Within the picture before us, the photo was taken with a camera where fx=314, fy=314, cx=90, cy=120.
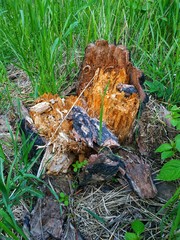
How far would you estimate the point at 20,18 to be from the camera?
7.63 feet

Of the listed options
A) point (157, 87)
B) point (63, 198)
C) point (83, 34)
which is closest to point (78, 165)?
point (63, 198)

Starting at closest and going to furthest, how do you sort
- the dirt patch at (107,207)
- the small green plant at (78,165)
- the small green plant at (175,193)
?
the small green plant at (175,193) < the dirt patch at (107,207) < the small green plant at (78,165)

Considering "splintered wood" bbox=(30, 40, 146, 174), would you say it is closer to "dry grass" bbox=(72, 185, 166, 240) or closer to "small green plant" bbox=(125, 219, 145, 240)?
"dry grass" bbox=(72, 185, 166, 240)

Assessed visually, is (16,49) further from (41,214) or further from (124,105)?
(41,214)

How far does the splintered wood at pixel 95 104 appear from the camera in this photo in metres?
1.62

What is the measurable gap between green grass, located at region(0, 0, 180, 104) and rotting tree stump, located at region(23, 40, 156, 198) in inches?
12.7

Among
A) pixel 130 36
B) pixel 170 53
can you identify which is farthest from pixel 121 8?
pixel 170 53

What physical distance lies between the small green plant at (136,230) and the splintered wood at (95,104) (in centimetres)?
42

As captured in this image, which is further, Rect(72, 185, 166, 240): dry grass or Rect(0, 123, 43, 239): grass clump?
Rect(72, 185, 166, 240): dry grass

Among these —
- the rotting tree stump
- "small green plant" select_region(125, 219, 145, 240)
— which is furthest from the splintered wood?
"small green plant" select_region(125, 219, 145, 240)

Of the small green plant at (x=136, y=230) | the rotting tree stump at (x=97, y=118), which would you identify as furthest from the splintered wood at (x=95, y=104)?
the small green plant at (x=136, y=230)

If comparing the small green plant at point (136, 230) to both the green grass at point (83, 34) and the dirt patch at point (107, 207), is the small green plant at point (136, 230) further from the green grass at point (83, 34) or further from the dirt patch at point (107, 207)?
the green grass at point (83, 34)

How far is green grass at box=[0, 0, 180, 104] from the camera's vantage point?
213 cm

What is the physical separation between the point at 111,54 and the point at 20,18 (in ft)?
2.72
